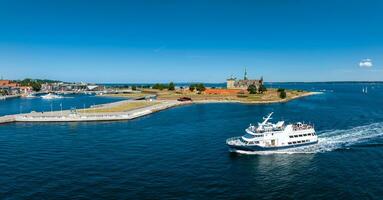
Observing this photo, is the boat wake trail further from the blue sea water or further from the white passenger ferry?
the white passenger ferry

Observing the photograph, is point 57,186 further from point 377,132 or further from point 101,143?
point 377,132

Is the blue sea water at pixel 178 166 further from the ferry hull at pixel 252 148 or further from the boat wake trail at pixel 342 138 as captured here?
the ferry hull at pixel 252 148

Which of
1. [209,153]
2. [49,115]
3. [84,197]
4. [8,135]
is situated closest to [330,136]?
[209,153]

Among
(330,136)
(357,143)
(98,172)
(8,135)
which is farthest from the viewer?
(8,135)

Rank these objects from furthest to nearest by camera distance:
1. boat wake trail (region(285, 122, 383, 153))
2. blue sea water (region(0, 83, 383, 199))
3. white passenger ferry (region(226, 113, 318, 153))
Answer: boat wake trail (region(285, 122, 383, 153)) < white passenger ferry (region(226, 113, 318, 153)) < blue sea water (region(0, 83, 383, 199))

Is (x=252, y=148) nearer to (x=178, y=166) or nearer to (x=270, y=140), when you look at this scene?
(x=270, y=140)

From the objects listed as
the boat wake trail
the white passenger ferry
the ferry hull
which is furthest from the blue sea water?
the white passenger ferry
